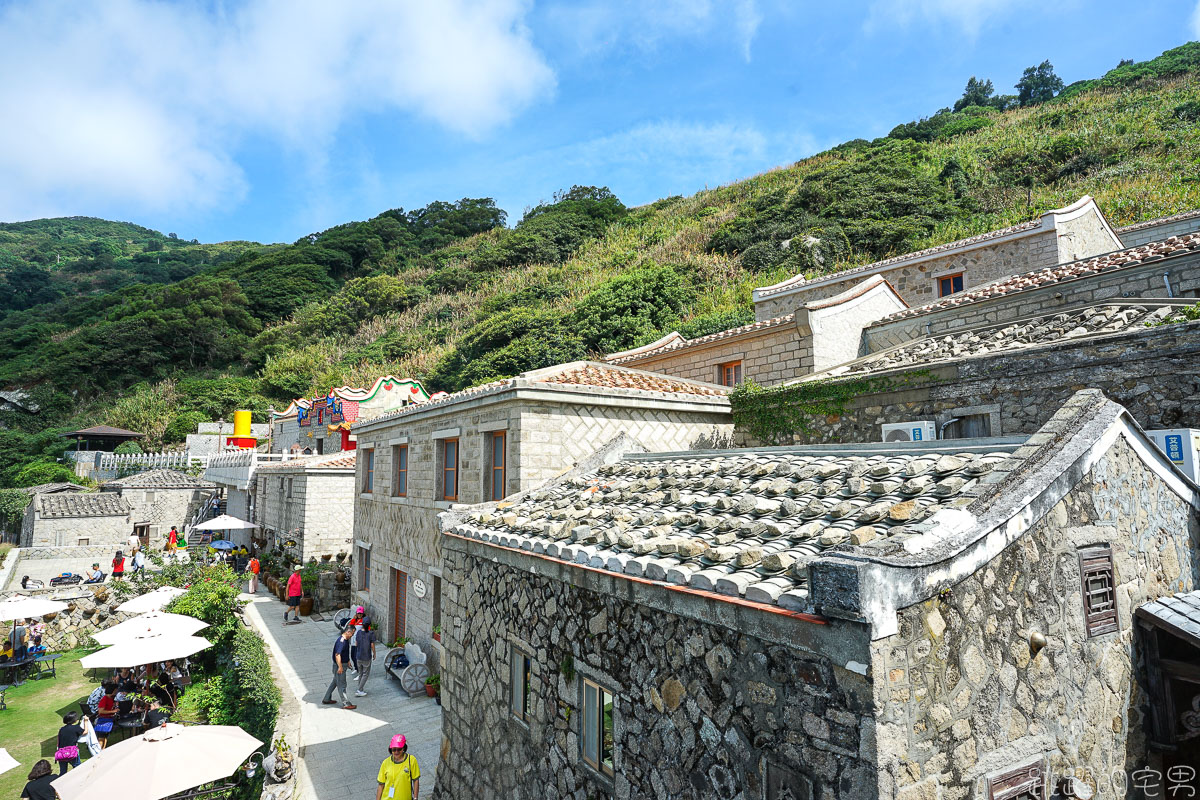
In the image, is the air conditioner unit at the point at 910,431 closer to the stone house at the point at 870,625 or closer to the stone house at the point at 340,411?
the stone house at the point at 870,625

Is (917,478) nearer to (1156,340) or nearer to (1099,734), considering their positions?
(1099,734)

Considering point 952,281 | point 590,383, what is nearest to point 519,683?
point 590,383

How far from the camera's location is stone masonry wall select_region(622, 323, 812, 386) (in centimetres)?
1474

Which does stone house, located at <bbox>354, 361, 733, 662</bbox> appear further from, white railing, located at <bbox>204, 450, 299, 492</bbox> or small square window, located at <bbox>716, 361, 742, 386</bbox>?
white railing, located at <bbox>204, 450, 299, 492</bbox>

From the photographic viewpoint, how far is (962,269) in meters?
19.3

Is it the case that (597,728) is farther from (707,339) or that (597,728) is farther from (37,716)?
(37,716)

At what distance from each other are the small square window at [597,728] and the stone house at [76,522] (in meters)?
27.7

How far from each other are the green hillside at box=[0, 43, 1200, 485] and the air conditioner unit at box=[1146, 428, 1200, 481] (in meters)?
25.2

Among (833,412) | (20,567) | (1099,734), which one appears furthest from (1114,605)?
(20,567)

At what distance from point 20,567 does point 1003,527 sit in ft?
99.2

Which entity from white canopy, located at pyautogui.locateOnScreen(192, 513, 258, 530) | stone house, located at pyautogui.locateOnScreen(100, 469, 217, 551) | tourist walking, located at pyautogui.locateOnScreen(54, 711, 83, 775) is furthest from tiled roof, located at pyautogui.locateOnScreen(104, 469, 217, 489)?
tourist walking, located at pyautogui.locateOnScreen(54, 711, 83, 775)

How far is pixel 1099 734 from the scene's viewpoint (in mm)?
4223

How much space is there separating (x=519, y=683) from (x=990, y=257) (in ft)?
62.9

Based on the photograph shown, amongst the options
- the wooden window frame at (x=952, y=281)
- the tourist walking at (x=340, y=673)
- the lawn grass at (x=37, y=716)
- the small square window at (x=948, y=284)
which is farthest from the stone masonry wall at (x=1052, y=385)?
the lawn grass at (x=37, y=716)
